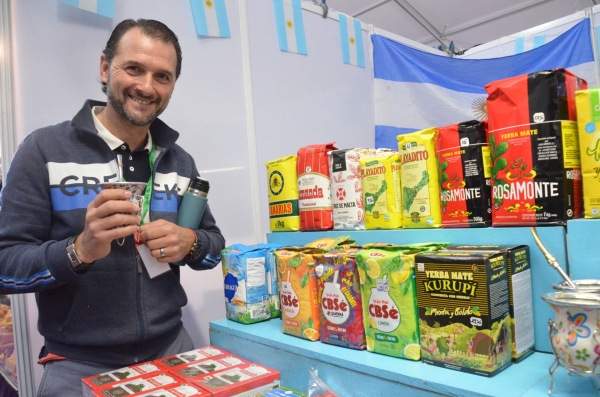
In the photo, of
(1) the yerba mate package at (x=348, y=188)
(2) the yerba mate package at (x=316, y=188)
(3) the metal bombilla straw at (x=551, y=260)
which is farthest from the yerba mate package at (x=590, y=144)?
(2) the yerba mate package at (x=316, y=188)

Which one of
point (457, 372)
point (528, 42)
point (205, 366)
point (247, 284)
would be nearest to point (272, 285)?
point (247, 284)

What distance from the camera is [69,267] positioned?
114 cm

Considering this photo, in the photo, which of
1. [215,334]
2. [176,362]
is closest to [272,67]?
[215,334]

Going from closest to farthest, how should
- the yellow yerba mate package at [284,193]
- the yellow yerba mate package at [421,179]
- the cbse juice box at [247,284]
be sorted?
the yellow yerba mate package at [421,179]
the cbse juice box at [247,284]
the yellow yerba mate package at [284,193]

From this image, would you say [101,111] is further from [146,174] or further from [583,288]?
[583,288]

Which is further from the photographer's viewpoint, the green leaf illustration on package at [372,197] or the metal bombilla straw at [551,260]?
the green leaf illustration on package at [372,197]

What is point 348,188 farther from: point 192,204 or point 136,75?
point 136,75

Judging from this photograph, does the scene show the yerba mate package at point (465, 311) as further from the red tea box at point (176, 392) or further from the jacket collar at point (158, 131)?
the jacket collar at point (158, 131)

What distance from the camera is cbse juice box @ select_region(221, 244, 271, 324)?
4.87 ft

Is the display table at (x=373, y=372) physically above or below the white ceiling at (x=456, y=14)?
below

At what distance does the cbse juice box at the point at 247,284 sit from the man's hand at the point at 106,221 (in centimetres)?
45

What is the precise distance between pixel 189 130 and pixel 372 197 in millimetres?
1176

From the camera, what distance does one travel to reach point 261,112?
8.34 ft

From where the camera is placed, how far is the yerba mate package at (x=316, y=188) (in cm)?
158
